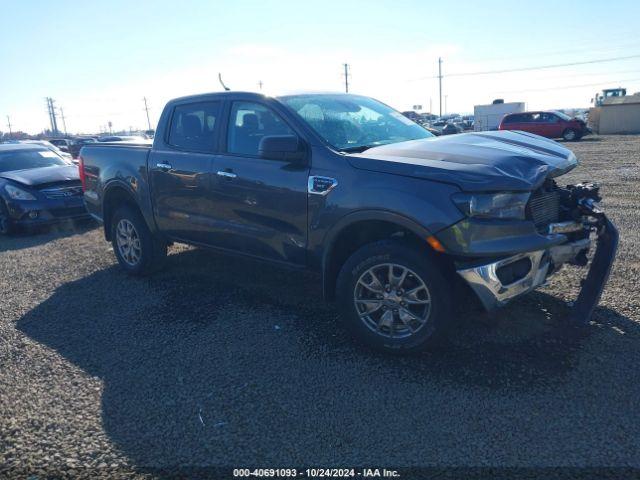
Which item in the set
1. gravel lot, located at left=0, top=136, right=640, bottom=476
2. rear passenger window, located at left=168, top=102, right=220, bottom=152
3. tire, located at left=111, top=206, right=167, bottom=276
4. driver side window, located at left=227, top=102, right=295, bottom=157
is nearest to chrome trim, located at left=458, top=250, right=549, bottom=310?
gravel lot, located at left=0, top=136, right=640, bottom=476

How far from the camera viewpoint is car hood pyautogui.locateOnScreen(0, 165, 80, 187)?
8.70 metres

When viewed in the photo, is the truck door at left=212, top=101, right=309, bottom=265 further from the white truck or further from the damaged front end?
the white truck

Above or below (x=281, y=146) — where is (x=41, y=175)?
below

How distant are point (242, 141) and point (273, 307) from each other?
1.54 metres

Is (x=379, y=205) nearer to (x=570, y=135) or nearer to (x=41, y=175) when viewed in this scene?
(x=41, y=175)

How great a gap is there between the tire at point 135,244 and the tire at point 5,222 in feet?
12.3

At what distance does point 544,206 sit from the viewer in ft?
11.9

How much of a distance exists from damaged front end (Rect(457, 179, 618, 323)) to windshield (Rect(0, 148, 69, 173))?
9212 mm

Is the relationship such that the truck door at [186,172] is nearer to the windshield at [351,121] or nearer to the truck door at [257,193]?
the truck door at [257,193]

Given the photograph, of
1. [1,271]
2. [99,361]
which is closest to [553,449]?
[99,361]

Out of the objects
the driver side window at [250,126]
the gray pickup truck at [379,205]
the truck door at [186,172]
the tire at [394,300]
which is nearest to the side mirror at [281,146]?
the gray pickup truck at [379,205]

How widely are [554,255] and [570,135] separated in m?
27.9

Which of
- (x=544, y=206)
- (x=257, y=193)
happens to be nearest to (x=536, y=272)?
(x=544, y=206)

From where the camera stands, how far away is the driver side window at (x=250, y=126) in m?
4.31
